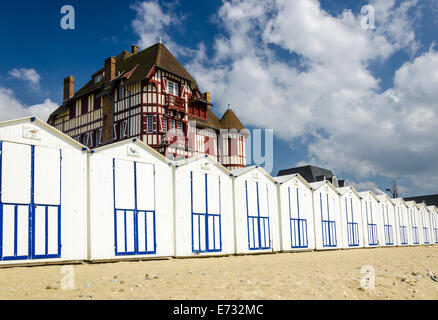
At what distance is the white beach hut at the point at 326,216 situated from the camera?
22781 mm

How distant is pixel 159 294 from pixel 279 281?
2.56m

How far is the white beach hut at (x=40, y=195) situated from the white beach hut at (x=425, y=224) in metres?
33.8

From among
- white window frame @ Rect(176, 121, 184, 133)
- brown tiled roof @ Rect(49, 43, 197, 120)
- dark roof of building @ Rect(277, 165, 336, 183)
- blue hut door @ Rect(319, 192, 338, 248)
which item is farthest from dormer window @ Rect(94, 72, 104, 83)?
dark roof of building @ Rect(277, 165, 336, 183)

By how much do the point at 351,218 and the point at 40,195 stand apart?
19.9 m

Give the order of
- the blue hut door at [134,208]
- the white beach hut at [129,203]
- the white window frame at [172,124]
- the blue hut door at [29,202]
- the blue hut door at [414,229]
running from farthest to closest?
the blue hut door at [414,229] → the white window frame at [172,124] → the blue hut door at [134,208] → the white beach hut at [129,203] → the blue hut door at [29,202]

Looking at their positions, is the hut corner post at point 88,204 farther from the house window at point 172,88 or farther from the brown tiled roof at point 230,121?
the brown tiled roof at point 230,121

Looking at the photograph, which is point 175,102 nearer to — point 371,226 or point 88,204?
point 371,226

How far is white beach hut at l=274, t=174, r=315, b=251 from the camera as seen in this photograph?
66.7ft

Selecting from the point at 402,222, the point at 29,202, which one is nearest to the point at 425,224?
the point at 402,222

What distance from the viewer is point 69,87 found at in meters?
32.8

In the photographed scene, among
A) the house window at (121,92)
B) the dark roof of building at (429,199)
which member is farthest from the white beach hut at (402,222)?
the dark roof of building at (429,199)
